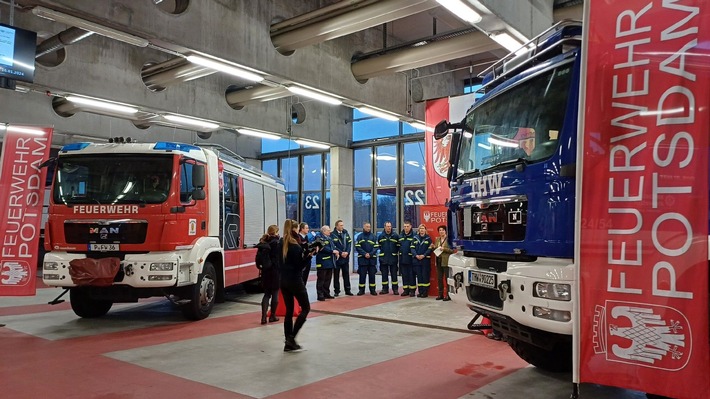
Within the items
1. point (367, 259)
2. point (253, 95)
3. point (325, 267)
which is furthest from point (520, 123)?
point (253, 95)

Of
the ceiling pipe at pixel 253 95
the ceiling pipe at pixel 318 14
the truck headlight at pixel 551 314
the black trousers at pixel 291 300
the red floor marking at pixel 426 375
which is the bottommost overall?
the red floor marking at pixel 426 375

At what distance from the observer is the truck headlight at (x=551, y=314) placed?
363cm

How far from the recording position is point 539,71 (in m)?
4.25

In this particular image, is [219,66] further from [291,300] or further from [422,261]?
[422,261]

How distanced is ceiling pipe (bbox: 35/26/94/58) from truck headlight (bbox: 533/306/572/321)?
8.88m

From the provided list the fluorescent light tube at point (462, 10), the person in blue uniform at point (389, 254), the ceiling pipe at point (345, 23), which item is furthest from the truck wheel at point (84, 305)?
the fluorescent light tube at point (462, 10)

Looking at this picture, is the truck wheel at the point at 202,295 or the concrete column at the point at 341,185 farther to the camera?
the concrete column at the point at 341,185

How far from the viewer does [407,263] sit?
461 inches

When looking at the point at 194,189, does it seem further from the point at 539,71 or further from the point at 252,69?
the point at 539,71

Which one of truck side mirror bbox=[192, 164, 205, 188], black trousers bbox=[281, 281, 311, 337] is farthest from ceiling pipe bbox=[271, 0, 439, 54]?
black trousers bbox=[281, 281, 311, 337]

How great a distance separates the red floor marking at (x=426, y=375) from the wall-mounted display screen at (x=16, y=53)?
21.9 ft

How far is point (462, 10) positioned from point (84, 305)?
298 inches

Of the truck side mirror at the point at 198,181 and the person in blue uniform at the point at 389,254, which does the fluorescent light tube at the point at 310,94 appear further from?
the person in blue uniform at the point at 389,254

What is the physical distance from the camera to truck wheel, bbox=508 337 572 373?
512 centimetres
